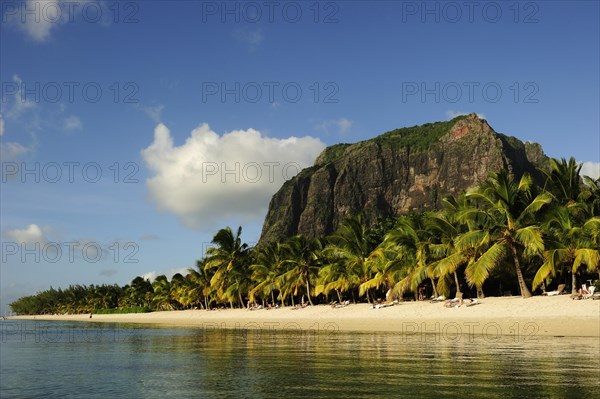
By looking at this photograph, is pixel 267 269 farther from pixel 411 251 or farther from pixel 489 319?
pixel 489 319

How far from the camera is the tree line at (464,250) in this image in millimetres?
34500

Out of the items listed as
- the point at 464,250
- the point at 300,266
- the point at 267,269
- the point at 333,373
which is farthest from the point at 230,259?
the point at 333,373

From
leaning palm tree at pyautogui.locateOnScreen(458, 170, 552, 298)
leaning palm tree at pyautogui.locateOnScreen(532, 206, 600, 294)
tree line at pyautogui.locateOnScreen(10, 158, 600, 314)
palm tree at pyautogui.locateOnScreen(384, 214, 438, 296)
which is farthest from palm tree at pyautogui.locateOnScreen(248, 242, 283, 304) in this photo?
leaning palm tree at pyautogui.locateOnScreen(532, 206, 600, 294)

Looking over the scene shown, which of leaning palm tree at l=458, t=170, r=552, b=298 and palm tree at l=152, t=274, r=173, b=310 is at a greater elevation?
leaning palm tree at l=458, t=170, r=552, b=298

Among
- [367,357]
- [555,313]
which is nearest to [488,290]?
[555,313]

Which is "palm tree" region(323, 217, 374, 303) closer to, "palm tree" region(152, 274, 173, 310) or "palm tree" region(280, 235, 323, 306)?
"palm tree" region(280, 235, 323, 306)

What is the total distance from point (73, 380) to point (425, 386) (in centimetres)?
952

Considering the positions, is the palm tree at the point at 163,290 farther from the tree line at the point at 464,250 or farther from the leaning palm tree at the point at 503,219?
the leaning palm tree at the point at 503,219

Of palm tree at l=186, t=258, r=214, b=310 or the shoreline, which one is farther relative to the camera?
palm tree at l=186, t=258, r=214, b=310

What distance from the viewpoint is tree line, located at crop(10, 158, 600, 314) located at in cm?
3450

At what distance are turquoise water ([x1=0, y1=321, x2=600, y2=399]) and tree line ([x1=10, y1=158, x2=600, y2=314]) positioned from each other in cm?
1414

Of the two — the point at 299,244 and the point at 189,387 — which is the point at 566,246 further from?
the point at 299,244

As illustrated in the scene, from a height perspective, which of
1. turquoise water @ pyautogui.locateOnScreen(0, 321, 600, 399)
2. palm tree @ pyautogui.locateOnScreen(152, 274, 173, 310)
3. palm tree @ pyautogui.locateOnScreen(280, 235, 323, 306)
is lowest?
palm tree @ pyautogui.locateOnScreen(152, 274, 173, 310)

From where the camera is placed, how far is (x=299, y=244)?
6328cm
